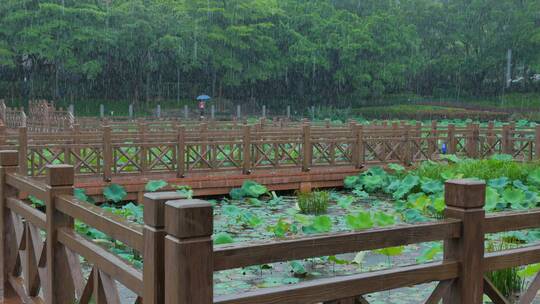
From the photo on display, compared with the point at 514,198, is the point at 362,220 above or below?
above

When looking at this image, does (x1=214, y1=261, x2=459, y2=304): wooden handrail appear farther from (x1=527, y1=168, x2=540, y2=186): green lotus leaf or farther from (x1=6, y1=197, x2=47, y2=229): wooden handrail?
(x1=527, y1=168, x2=540, y2=186): green lotus leaf

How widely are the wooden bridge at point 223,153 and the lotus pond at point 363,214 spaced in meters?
0.44

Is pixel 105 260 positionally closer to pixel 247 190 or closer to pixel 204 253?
pixel 204 253

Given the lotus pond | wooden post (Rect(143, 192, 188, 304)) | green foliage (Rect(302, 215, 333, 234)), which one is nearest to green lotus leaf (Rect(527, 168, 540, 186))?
the lotus pond

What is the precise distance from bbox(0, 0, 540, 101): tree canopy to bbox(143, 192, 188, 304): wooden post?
34620 millimetres

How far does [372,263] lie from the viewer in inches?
284

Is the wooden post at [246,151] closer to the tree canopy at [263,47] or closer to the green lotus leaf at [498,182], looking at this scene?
the green lotus leaf at [498,182]

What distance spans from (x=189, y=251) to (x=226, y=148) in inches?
587

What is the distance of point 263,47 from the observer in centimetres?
4031

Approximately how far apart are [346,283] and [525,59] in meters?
44.4

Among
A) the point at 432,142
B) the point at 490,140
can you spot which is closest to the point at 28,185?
the point at 432,142

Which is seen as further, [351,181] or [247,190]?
[351,181]

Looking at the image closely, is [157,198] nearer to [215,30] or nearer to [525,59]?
[215,30]

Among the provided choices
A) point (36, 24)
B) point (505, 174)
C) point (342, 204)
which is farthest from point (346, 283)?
point (36, 24)
